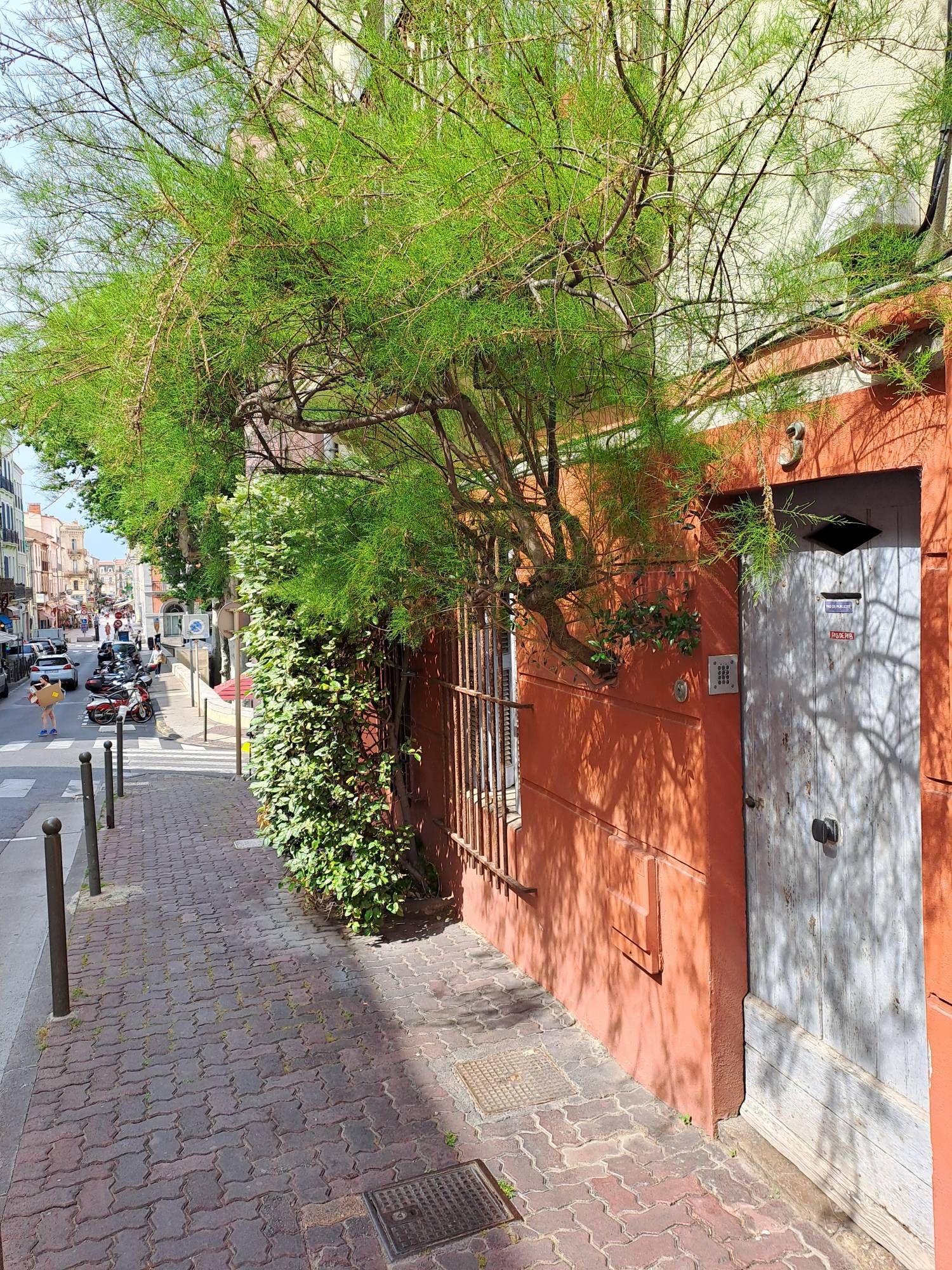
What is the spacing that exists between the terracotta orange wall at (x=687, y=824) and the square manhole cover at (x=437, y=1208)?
96 cm

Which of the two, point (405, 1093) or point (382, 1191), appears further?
point (405, 1093)

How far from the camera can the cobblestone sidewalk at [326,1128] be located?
3.34 m

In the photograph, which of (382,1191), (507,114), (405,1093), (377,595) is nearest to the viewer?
(507,114)

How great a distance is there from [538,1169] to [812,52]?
4091 mm

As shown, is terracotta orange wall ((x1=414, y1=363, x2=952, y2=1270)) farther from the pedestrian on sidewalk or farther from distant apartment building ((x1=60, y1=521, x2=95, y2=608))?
distant apartment building ((x1=60, y1=521, x2=95, y2=608))

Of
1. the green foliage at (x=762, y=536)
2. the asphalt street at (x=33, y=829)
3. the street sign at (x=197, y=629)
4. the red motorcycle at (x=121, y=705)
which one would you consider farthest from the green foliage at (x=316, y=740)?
the red motorcycle at (x=121, y=705)

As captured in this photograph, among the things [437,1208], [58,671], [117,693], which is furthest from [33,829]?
[58,671]

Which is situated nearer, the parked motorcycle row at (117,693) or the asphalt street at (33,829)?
the asphalt street at (33,829)

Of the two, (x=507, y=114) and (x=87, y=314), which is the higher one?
(x=507, y=114)

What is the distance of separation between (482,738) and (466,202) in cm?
364

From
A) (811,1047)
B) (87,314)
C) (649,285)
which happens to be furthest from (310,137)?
(811,1047)

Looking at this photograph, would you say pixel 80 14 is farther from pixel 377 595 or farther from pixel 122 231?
pixel 377 595

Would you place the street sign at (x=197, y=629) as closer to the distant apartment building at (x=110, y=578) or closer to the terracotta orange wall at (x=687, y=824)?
the terracotta orange wall at (x=687, y=824)

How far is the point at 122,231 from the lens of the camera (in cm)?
336
